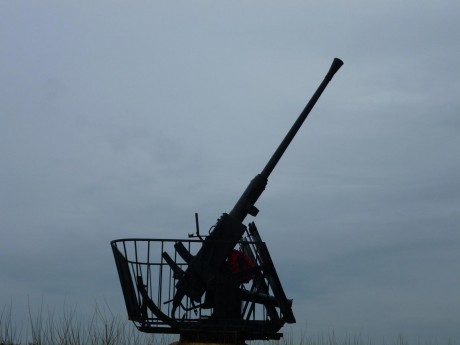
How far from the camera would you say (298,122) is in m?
8.50

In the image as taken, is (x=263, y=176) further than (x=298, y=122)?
No

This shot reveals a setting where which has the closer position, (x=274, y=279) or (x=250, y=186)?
(x=274, y=279)

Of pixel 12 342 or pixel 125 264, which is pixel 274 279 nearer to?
pixel 125 264

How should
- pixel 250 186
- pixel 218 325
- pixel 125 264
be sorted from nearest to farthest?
pixel 218 325, pixel 125 264, pixel 250 186

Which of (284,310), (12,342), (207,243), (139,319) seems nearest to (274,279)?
(284,310)

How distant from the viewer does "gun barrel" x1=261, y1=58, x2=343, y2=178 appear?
8250mm

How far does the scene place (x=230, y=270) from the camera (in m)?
7.45

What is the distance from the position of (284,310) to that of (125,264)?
5.12ft

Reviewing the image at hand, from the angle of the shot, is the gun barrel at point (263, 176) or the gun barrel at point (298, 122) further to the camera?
the gun barrel at point (298, 122)

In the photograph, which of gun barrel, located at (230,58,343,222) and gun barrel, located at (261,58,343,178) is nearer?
gun barrel, located at (230,58,343,222)

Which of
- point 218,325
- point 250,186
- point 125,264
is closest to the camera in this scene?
point 218,325

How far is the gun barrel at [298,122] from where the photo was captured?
27.1ft

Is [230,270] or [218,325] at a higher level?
[230,270]

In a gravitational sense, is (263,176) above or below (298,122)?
below
